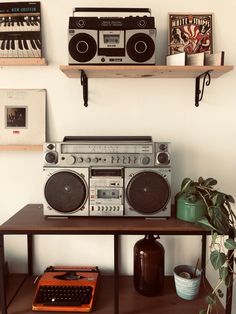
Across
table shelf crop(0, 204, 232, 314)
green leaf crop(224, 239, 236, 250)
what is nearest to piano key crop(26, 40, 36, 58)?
table shelf crop(0, 204, 232, 314)

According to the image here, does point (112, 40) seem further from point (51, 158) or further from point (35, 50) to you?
point (51, 158)

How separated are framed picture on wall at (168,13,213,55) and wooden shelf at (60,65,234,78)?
5.4 inches

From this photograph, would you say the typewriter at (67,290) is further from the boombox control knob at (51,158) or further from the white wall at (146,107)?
the boombox control knob at (51,158)

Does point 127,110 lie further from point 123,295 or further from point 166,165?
point 123,295

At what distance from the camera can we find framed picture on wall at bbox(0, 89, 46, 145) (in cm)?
146

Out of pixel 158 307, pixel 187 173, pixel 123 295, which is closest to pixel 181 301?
pixel 158 307

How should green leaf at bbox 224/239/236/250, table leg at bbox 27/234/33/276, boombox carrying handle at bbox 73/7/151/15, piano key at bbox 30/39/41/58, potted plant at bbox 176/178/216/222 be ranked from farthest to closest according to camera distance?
table leg at bbox 27/234/33/276
piano key at bbox 30/39/41/58
boombox carrying handle at bbox 73/7/151/15
potted plant at bbox 176/178/216/222
green leaf at bbox 224/239/236/250

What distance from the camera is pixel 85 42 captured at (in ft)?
4.04

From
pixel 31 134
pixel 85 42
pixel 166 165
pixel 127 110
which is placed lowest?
pixel 166 165

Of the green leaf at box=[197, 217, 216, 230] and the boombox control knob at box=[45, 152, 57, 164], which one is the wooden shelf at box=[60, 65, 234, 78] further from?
the green leaf at box=[197, 217, 216, 230]

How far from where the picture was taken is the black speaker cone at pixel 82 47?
123 centimetres

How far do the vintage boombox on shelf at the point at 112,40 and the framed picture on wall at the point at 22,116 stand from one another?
340 millimetres

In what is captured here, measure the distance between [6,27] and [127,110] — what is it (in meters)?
0.69

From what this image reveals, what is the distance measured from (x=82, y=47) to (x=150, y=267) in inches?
38.9
